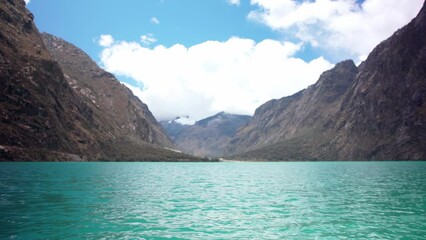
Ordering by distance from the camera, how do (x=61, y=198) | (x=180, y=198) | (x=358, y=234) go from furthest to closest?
(x=180, y=198) < (x=61, y=198) < (x=358, y=234)

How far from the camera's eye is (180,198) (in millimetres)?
61094

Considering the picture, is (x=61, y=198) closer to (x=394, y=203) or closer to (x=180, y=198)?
(x=180, y=198)

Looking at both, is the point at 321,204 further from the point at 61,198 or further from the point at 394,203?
the point at 61,198

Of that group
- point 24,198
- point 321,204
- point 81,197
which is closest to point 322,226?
point 321,204

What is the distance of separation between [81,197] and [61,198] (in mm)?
3093

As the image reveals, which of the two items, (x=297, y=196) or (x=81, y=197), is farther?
(x=297, y=196)

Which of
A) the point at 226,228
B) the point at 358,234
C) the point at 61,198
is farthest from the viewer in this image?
the point at 61,198

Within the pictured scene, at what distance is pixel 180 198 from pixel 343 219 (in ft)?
94.7

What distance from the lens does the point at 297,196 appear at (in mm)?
63875

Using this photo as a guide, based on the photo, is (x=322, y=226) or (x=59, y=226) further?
(x=322, y=226)

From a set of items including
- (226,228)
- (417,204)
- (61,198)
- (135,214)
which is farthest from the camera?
(61,198)

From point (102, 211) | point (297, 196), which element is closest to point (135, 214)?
point (102, 211)

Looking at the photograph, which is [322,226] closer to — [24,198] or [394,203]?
[394,203]

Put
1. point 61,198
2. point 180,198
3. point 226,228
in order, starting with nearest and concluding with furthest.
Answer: point 226,228, point 61,198, point 180,198
